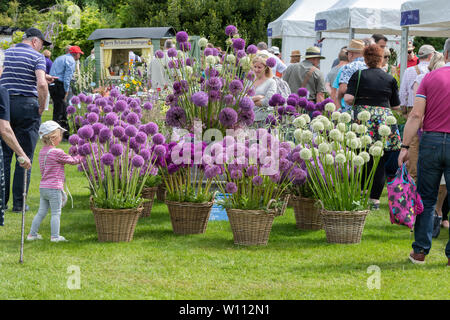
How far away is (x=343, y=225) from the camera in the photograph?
17.3 feet

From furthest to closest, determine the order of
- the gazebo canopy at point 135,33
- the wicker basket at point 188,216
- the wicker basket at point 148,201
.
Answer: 1. the gazebo canopy at point 135,33
2. the wicker basket at point 148,201
3. the wicker basket at point 188,216

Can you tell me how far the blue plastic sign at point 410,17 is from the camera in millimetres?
8445

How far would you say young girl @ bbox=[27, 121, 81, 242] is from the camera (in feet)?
17.5

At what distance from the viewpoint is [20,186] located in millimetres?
6633

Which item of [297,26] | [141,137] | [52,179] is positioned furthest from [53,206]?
[297,26]

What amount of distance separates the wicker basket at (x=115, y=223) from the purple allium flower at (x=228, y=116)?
1052 mm

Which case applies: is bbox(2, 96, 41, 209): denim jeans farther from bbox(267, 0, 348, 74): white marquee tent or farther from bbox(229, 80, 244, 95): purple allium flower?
bbox(267, 0, 348, 74): white marquee tent

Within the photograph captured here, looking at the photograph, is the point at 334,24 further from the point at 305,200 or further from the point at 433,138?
the point at 433,138

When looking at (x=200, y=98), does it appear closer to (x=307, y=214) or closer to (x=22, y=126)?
(x=307, y=214)

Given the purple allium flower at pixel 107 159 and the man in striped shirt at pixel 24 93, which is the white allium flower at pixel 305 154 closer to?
the purple allium flower at pixel 107 159

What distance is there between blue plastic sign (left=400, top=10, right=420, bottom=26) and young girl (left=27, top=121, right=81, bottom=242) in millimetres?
5325

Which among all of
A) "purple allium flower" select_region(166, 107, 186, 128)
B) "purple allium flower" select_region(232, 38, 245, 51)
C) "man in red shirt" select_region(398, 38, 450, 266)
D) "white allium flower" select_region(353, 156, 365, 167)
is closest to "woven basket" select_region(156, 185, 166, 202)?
"purple allium flower" select_region(166, 107, 186, 128)

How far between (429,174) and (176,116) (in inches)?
89.9

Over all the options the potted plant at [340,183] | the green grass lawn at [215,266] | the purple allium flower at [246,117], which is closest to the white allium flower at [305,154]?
the potted plant at [340,183]
